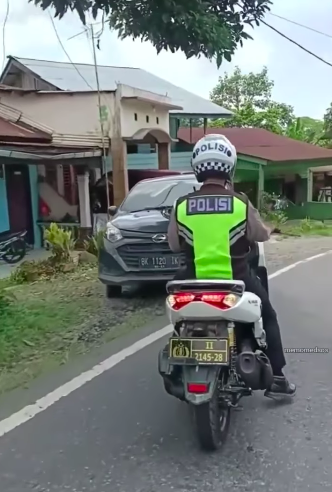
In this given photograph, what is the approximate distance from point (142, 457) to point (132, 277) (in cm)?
432

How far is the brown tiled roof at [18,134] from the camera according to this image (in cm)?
1302

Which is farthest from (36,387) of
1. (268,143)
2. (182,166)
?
(268,143)

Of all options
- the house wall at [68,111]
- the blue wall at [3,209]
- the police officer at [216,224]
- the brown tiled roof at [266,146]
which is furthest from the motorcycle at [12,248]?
the brown tiled roof at [266,146]

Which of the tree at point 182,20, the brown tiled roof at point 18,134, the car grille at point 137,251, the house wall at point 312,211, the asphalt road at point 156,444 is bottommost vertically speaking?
the house wall at point 312,211

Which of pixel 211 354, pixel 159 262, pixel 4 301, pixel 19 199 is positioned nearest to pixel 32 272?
pixel 4 301

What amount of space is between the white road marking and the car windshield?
252 cm

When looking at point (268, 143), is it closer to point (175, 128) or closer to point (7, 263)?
point (175, 128)

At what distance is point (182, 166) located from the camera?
2162 centimetres

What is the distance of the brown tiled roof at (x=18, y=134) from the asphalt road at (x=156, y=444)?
29.5 feet

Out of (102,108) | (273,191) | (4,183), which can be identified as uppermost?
(102,108)

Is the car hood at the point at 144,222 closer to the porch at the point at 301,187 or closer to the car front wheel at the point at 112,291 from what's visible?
the car front wheel at the point at 112,291

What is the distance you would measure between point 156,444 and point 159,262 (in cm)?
409

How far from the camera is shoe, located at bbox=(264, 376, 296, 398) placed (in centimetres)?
436

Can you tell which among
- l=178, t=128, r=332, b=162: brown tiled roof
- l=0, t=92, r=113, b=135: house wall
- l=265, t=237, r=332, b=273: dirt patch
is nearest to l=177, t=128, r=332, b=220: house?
l=178, t=128, r=332, b=162: brown tiled roof
